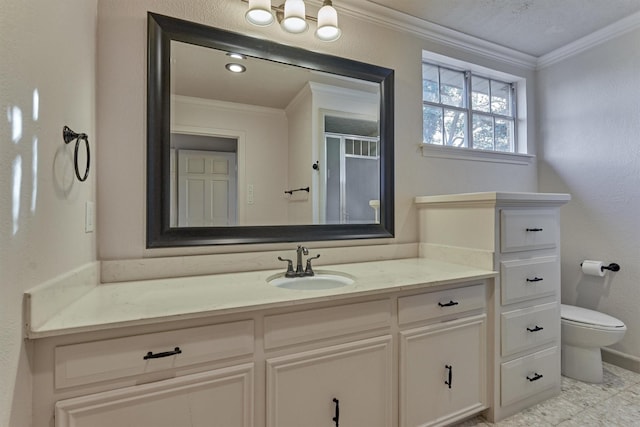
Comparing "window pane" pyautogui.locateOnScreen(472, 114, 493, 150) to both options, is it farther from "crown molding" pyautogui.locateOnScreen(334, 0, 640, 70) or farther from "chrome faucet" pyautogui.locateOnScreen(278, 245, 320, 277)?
"chrome faucet" pyautogui.locateOnScreen(278, 245, 320, 277)

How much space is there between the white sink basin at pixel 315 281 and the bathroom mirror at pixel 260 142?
255 mm

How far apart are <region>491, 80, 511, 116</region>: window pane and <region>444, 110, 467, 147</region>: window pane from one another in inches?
16.8

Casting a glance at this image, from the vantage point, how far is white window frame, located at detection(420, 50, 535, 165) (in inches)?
90.7

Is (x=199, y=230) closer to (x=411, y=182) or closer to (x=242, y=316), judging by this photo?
(x=242, y=316)

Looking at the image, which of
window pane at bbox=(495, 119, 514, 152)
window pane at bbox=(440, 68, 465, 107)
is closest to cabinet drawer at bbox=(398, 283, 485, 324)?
window pane at bbox=(440, 68, 465, 107)

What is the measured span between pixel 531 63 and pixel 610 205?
1411 mm

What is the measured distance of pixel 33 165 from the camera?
88cm

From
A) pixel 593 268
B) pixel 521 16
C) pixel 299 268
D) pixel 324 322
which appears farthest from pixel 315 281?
pixel 521 16

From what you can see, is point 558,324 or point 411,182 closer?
point 558,324

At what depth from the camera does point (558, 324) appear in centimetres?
189

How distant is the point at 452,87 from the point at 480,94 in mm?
338

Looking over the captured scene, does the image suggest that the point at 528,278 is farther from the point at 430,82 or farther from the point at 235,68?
the point at 235,68

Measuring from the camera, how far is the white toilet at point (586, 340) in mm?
1948

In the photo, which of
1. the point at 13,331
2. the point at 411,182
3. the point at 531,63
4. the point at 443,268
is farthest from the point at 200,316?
the point at 531,63
